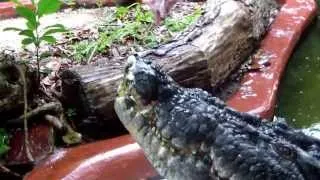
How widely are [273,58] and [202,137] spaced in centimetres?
183

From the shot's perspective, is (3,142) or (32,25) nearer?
(3,142)

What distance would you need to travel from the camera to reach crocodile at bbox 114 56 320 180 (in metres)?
0.96

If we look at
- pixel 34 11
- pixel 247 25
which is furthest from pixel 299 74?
pixel 34 11

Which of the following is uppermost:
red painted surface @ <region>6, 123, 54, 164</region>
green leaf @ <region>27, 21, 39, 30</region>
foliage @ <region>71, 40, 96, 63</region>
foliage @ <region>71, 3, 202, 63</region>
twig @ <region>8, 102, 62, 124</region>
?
green leaf @ <region>27, 21, 39, 30</region>

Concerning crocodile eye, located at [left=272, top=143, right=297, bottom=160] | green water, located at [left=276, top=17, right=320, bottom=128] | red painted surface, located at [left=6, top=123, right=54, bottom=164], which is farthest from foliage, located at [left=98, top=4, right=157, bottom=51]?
crocodile eye, located at [left=272, top=143, right=297, bottom=160]

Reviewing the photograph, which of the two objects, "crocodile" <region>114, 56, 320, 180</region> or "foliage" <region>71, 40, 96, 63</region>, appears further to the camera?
"foliage" <region>71, 40, 96, 63</region>

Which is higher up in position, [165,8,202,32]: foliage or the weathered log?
[165,8,202,32]: foliage

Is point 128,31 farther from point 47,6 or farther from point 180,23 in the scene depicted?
point 47,6

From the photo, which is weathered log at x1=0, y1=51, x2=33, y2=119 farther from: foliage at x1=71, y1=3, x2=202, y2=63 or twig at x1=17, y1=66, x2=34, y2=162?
foliage at x1=71, y1=3, x2=202, y2=63

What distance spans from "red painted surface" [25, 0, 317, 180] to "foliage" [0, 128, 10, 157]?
155 mm

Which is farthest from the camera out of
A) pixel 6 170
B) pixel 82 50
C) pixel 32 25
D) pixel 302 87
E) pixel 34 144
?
pixel 82 50

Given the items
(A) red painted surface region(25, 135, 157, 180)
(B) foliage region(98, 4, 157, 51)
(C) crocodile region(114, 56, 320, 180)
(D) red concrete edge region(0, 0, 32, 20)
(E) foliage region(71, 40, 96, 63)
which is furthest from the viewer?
(D) red concrete edge region(0, 0, 32, 20)

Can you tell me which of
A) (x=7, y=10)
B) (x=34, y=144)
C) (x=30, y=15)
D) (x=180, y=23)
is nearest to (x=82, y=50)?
(x=180, y=23)

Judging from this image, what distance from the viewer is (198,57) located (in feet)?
7.95
